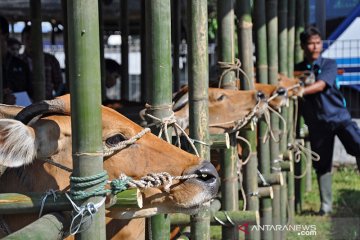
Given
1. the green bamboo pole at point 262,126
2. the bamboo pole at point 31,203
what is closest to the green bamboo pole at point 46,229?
the bamboo pole at point 31,203

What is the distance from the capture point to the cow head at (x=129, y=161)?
3254mm

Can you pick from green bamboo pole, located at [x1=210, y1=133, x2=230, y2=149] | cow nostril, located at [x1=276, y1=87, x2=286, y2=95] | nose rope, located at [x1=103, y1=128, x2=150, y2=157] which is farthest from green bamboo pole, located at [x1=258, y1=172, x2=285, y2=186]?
nose rope, located at [x1=103, y1=128, x2=150, y2=157]

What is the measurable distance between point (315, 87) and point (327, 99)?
0.26m

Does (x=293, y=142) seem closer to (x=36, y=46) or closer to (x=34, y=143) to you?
(x=36, y=46)

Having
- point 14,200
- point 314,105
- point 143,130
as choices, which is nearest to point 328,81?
point 314,105

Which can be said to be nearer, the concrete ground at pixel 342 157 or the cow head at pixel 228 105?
the cow head at pixel 228 105

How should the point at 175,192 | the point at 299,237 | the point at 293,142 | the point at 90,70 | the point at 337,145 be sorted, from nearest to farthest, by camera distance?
the point at 90,70, the point at 175,192, the point at 299,237, the point at 293,142, the point at 337,145

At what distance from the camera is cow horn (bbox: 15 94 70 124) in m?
3.22

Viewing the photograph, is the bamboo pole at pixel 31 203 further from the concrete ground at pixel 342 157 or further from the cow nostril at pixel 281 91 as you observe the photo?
the concrete ground at pixel 342 157

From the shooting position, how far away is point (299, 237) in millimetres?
6965

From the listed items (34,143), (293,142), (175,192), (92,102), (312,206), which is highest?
(92,102)

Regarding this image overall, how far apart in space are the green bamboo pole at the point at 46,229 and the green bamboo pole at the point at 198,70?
1.62 m

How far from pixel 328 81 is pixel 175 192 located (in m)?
5.28

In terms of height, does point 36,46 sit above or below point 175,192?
above
